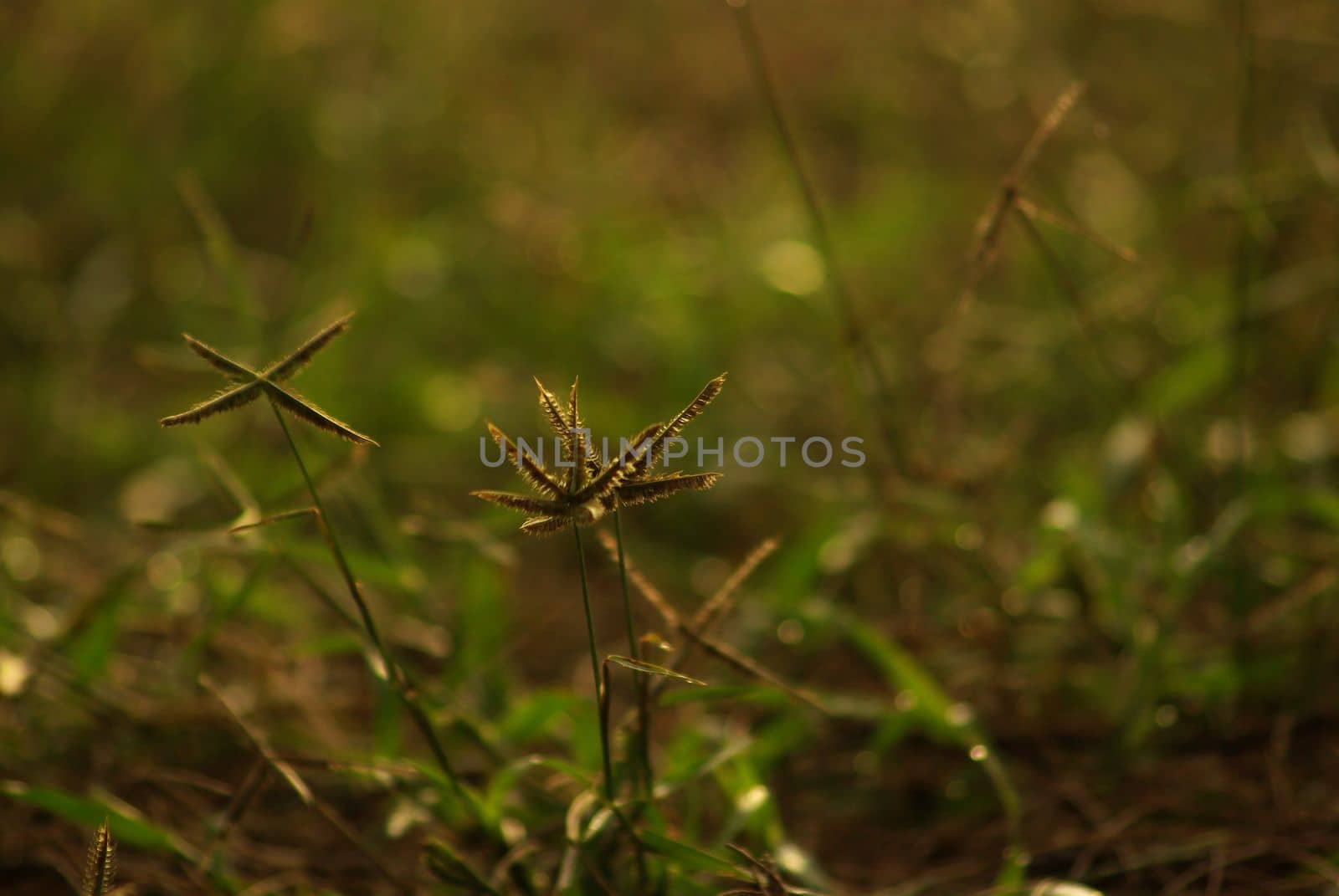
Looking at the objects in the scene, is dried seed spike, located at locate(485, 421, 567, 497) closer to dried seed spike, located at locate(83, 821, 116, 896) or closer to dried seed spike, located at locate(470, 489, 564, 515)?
dried seed spike, located at locate(470, 489, 564, 515)

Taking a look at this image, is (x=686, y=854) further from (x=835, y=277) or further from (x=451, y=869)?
(x=835, y=277)

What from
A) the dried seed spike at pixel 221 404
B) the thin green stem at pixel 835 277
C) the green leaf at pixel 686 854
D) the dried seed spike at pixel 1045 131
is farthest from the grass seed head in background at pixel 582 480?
the thin green stem at pixel 835 277

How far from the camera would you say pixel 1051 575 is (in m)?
→ 1.53

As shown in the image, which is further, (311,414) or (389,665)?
(389,665)

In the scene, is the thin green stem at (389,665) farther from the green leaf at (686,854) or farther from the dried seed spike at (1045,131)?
the dried seed spike at (1045,131)

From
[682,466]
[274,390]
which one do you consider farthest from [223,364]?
[682,466]

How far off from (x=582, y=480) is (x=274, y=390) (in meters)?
0.27

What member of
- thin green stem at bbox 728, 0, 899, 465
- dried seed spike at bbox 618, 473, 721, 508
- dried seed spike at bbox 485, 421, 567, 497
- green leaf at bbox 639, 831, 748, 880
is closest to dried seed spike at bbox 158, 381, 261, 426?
dried seed spike at bbox 485, 421, 567, 497

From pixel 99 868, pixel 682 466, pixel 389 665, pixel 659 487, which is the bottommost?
pixel 99 868

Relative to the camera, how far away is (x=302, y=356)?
888 mm

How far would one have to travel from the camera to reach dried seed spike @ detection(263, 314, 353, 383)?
2.87 ft

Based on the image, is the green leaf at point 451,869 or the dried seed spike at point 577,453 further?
the green leaf at point 451,869

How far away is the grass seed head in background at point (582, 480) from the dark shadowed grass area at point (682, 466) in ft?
0.43

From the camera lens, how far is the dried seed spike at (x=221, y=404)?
841 millimetres
